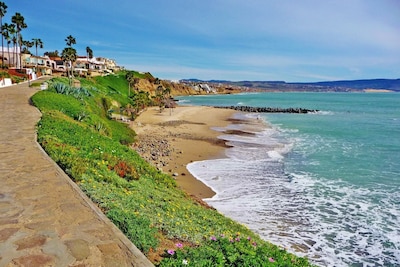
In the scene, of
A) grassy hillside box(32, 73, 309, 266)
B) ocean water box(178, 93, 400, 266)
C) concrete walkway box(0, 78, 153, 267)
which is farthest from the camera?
ocean water box(178, 93, 400, 266)

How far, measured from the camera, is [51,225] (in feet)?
17.6

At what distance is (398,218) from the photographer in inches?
496

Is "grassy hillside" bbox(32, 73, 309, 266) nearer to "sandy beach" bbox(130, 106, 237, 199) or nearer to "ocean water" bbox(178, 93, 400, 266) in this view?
"ocean water" bbox(178, 93, 400, 266)

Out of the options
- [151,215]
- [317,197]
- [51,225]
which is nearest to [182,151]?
[317,197]

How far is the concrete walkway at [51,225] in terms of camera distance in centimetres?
449

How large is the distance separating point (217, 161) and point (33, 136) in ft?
40.8

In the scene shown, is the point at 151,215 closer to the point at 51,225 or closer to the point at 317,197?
the point at 51,225

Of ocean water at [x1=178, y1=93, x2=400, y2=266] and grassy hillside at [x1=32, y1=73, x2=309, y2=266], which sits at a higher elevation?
grassy hillside at [x1=32, y1=73, x2=309, y2=266]

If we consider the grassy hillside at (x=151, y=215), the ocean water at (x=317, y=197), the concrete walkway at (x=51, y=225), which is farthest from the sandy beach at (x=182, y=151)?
the concrete walkway at (x=51, y=225)

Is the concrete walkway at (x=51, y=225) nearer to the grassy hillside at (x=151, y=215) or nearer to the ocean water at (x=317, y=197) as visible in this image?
the grassy hillside at (x=151, y=215)

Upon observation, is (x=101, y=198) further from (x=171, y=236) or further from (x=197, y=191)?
(x=197, y=191)

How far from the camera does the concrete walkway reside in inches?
177

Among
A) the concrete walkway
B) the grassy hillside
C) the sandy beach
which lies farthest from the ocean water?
the concrete walkway

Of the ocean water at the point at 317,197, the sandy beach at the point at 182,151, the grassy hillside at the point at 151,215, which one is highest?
the grassy hillside at the point at 151,215
